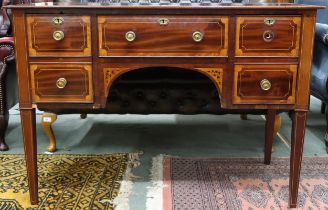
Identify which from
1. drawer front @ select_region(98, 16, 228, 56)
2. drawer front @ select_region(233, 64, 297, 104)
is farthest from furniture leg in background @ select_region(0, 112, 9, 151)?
drawer front @ select_region(233, 64, 297, 104)

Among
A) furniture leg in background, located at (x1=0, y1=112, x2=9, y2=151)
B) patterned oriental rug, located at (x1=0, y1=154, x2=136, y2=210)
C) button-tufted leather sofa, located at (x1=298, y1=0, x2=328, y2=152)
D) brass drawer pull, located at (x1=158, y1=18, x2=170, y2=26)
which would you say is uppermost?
brass drawer pull, located at (x1=158, y1=18, x2=170, y2=26)

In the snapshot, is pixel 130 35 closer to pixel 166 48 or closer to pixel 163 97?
pixel 166 48

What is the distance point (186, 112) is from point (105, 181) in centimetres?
64

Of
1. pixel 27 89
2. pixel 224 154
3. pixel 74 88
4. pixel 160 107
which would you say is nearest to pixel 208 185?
pixel 224 154

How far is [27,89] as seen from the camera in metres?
1.53

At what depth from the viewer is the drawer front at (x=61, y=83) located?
4.97 feet

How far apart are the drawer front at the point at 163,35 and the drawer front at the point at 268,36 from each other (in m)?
0.06

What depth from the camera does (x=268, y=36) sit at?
1.47 meters

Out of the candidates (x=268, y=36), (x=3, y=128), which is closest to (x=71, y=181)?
(x=3, y=128)

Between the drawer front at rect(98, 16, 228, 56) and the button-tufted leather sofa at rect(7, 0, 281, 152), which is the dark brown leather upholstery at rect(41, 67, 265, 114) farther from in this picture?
the drawer front at rect(98, 16, 228, 56)

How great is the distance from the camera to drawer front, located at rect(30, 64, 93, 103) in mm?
1515

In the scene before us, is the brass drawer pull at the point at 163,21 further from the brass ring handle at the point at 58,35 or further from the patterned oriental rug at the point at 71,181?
the patterned oriental rug at the point at 71,181

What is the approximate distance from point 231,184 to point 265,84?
1.85 feet

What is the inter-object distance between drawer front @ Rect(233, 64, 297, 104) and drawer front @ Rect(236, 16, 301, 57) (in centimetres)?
6
